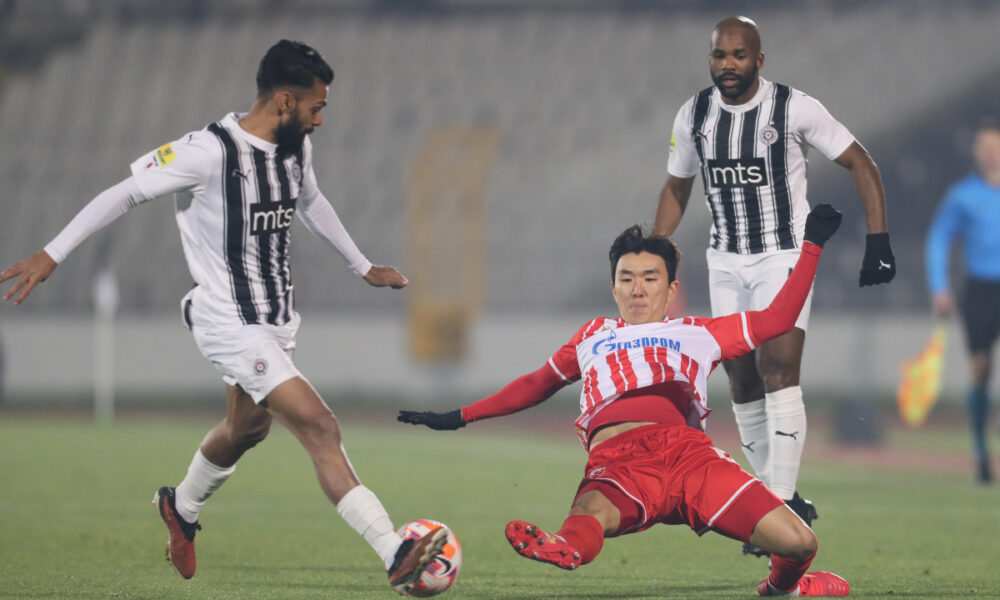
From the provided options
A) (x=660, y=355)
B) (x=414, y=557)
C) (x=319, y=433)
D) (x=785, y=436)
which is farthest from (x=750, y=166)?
(x=414, y=557)

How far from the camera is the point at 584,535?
14.5 ft

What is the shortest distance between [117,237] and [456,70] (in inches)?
254

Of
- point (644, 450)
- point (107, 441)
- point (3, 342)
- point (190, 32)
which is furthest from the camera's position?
point (190, 32)

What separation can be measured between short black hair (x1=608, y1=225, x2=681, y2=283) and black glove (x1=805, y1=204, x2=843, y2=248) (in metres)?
0.50

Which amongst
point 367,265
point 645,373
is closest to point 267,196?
point 367,265

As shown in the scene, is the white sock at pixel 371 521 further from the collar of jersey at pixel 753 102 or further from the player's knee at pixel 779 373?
the collar of jersey at pixel 753 102

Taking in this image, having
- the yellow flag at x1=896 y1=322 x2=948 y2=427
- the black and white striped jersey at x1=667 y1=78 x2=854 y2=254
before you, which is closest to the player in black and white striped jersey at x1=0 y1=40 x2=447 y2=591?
the black and white striped jersey at x1=667 y1=78 x2=854 y2=254

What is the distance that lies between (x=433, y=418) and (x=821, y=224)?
1424 millimetres

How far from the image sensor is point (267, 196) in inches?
204

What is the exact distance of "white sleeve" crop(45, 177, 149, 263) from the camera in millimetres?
4809

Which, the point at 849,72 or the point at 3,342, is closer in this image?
the point at 3,342

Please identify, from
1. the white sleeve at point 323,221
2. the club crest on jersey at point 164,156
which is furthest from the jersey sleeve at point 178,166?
the white sleeve at point 323,221

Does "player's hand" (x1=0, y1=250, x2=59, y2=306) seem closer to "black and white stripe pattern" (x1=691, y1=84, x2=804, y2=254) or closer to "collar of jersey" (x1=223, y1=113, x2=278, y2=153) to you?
"collar of jersey" (x1=223, y1=113, x2=278, y2=153)

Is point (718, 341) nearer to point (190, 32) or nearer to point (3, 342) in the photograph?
point (3, 342)
